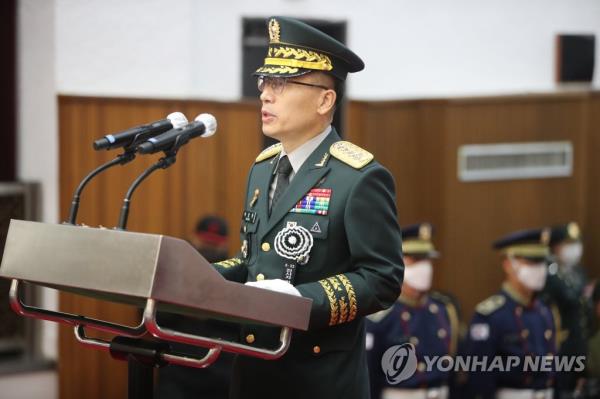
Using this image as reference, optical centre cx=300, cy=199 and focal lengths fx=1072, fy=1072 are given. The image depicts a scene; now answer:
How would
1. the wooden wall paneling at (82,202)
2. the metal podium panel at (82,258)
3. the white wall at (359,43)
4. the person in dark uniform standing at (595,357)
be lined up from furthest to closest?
the person in dark uniform standing at (595,357), the white wall at (359,43), the wooden wall paneling at (82,202), the metal podium panel at (82,258)

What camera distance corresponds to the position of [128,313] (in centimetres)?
554

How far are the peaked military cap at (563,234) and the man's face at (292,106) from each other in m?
4.77

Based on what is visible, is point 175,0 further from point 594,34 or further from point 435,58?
point 594,34

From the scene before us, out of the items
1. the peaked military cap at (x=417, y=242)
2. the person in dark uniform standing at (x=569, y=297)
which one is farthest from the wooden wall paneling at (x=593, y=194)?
the peaked military cap at (x=417, y=242)

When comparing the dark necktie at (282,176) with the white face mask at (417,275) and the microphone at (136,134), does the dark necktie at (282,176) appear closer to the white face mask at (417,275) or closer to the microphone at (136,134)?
the microphone at (136,134)

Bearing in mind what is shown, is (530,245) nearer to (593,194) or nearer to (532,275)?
(532,275)

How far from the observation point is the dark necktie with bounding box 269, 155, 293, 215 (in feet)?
8.42

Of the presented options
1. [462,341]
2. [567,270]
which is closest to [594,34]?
[567,270]

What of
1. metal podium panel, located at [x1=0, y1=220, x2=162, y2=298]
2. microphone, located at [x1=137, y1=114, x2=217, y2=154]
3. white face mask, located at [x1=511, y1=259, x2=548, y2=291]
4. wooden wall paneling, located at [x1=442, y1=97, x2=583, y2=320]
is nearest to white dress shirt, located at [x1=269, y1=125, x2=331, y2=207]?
microphone, located at [x1=137, y1=114, x2=217, y2=154]

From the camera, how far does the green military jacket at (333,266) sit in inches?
93.0

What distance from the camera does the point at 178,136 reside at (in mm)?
2273

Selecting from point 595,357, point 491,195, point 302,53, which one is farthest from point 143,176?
point 491,195

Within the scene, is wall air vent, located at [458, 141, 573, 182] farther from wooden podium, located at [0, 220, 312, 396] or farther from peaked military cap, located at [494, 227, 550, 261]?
wooden podium, located at [0, 220, 312, 396]

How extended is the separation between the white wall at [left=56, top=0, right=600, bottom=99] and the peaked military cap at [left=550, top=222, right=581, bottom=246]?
1050 millimetres
